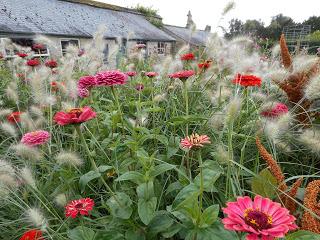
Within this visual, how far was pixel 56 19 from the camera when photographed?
16.0 meters

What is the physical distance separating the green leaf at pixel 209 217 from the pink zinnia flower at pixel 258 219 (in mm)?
201

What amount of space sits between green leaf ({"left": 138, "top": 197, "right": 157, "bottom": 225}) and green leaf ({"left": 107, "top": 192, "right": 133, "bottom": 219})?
5cm

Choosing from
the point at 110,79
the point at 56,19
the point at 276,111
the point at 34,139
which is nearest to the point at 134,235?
the point at 34,139

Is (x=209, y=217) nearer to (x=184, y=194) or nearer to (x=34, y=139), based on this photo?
(x=184, y=194)

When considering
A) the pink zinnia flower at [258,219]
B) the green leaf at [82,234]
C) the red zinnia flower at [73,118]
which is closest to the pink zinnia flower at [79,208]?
the green leaf at [82,234]

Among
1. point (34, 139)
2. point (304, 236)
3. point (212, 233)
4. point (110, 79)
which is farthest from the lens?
point (110, 79)

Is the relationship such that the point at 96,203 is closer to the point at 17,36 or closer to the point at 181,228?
the point at 181,228

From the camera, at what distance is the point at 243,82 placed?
150 cm

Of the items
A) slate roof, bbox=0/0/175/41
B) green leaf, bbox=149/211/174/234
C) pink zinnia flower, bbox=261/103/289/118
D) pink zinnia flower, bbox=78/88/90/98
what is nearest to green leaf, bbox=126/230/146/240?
green leaf, bbox=149/211/174/234

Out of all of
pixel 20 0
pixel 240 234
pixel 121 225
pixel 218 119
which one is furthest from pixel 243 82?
pixel 20 0

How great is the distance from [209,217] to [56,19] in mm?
17058

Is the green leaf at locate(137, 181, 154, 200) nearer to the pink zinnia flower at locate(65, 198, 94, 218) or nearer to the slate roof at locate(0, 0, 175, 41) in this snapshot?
the pink zinnia flower at locate(65, 198, 94, 218)

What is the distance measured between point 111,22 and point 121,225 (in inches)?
847

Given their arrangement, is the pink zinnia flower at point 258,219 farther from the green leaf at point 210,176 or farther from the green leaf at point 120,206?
the green leaf at point 120,206
